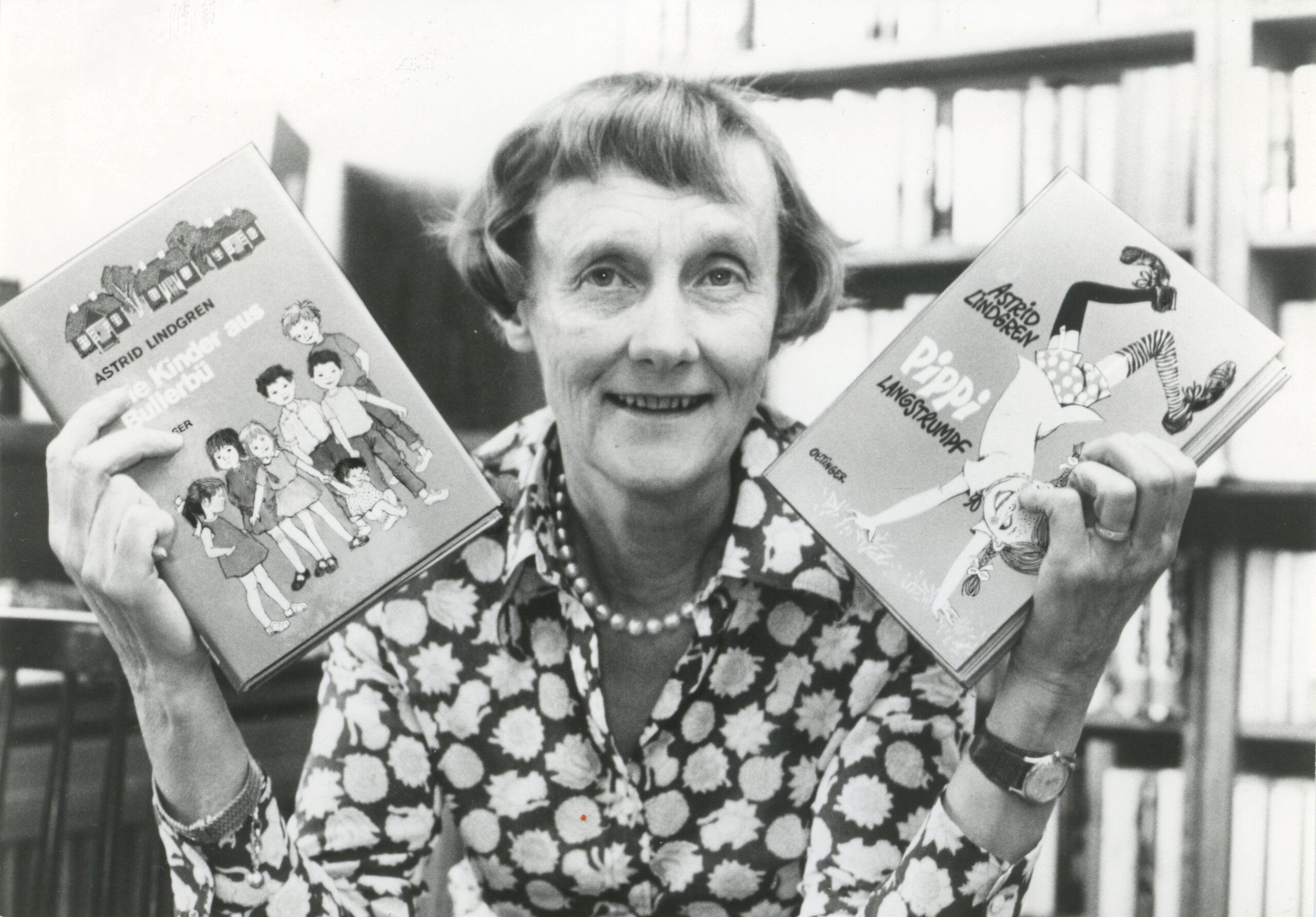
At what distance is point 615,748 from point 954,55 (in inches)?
43.8

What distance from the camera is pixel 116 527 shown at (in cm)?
88

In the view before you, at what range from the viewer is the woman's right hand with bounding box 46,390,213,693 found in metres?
0.88

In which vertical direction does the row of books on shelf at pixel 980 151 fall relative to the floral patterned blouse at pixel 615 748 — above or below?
above

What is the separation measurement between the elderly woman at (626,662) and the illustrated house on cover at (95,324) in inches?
8.4

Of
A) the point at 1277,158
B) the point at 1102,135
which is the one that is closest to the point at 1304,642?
the point at 1277,158

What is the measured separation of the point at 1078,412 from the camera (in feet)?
2.80

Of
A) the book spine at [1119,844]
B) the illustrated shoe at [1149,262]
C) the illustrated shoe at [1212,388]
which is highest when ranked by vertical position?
the illustrated shoe at [1149,262]

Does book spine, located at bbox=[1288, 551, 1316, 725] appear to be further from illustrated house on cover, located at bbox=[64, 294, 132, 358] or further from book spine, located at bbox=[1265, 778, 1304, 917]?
illustrated house on cover, located at bbox=[64, 294, 132, 358]

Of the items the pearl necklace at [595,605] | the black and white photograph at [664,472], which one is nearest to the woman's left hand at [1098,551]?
the black and white photograph at [664,472]

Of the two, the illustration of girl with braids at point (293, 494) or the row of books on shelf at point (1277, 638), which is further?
the row of books on shelf at point (1277, 638)

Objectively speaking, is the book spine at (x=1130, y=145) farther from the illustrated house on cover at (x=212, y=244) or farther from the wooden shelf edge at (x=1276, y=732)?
the illustrated house on cover at (x=212, y=244)

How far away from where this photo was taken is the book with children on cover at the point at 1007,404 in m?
0.83

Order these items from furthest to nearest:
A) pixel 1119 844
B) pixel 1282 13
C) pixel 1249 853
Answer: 1. pixel 1119 844
2. pixel 1249 853
3. pixel 1282 13

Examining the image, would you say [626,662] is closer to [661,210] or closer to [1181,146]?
[661,210]
